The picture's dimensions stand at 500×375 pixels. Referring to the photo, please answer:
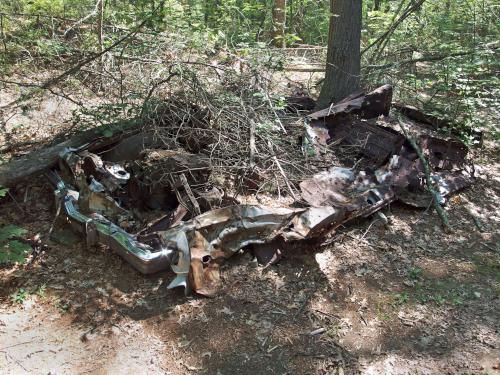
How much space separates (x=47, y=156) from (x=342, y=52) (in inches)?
183

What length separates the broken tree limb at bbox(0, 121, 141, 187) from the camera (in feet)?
16.4

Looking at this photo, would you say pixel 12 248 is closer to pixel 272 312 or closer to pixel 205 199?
pixel 205 199

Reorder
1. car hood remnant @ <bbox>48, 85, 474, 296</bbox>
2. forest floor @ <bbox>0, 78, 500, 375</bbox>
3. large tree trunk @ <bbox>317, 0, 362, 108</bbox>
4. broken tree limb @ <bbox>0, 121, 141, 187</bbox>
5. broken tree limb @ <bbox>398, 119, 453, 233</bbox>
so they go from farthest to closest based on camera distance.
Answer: large tree trunk @ <bbox>317, 0, 362, 108</bbox> < broken tree limb @ <bbox>398, 119, 453, 233</bbox> < broken tree limb @ <bbox>0, 121, 141, 187</bbox> < car hood remnant @ <bbox>48, 85, 474, 296</bbox> < forest floor @ <bbox>0, 78, 500, 375</bbox>

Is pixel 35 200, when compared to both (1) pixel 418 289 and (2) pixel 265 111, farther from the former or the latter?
(1) pixel 418 289

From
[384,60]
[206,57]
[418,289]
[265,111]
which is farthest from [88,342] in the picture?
[384,60]

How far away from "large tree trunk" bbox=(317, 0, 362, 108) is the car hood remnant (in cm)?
125

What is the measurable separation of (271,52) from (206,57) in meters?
1.15

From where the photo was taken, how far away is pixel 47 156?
17.1ft

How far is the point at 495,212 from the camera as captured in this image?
5.58 m

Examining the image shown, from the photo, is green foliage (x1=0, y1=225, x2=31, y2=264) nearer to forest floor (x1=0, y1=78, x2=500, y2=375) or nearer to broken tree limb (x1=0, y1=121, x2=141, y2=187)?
forest floor (x1=0, y1=78, x2=500, y2=375)

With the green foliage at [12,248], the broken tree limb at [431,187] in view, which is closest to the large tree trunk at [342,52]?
the broken tree limb at [431,187]

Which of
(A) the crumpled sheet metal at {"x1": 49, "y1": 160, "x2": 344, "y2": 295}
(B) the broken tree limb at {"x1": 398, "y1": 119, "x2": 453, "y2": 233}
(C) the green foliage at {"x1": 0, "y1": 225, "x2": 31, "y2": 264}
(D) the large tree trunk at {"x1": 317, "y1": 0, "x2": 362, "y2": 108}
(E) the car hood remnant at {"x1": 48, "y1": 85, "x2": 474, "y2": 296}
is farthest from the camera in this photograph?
(D) the large tree trunk at {"x1": 317, "y1": 0, "x2": 362, "y2": 108}

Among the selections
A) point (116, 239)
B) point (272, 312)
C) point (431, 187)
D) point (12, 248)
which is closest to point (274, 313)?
point (272, 312)

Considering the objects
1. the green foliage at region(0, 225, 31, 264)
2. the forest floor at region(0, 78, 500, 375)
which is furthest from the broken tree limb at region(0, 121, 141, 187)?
the green foliage at region(0, 225, 31, 264)
